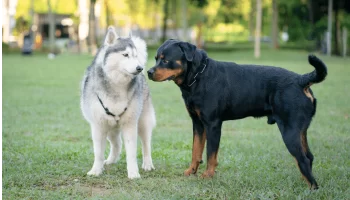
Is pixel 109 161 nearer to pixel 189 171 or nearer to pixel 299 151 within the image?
pixel 189 171

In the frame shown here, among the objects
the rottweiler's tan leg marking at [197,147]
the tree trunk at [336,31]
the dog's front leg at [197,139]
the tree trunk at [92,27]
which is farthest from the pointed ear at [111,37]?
the tree trunk at [92,27]

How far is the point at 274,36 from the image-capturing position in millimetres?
54969

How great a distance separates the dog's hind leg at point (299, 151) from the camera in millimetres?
6543

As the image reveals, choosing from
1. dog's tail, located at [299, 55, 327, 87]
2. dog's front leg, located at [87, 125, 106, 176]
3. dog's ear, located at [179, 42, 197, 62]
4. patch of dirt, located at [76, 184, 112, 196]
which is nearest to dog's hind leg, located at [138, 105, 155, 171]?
dog's front leg, located at [87, 125, 106, 176]

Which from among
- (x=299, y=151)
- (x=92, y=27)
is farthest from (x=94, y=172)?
(x=92, y=27)

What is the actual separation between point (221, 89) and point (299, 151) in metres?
1.24

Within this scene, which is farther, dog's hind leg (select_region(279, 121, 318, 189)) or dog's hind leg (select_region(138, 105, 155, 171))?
dog's hind leg (select_region(138, 105, 155, 171))

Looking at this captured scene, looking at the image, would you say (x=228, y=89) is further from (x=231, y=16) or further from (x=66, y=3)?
(x=66, y=3)

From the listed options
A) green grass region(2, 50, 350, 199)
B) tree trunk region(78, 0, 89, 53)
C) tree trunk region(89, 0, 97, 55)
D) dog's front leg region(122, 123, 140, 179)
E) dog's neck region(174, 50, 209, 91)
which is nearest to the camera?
green grass region(2, 50, 350, 199)

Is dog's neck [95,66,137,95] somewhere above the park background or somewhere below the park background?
above

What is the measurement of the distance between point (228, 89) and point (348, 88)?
43.7ft

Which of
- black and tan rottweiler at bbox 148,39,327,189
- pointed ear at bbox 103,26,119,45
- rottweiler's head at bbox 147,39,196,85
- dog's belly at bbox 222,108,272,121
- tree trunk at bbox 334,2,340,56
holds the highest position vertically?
pointed ear at bbox 103,26,119,45

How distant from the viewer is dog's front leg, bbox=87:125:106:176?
764 centimetres

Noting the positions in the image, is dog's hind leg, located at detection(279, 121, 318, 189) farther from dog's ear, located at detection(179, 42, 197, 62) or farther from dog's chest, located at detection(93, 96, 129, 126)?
dog's chest, located at detection(93, 96, 129, 126)
